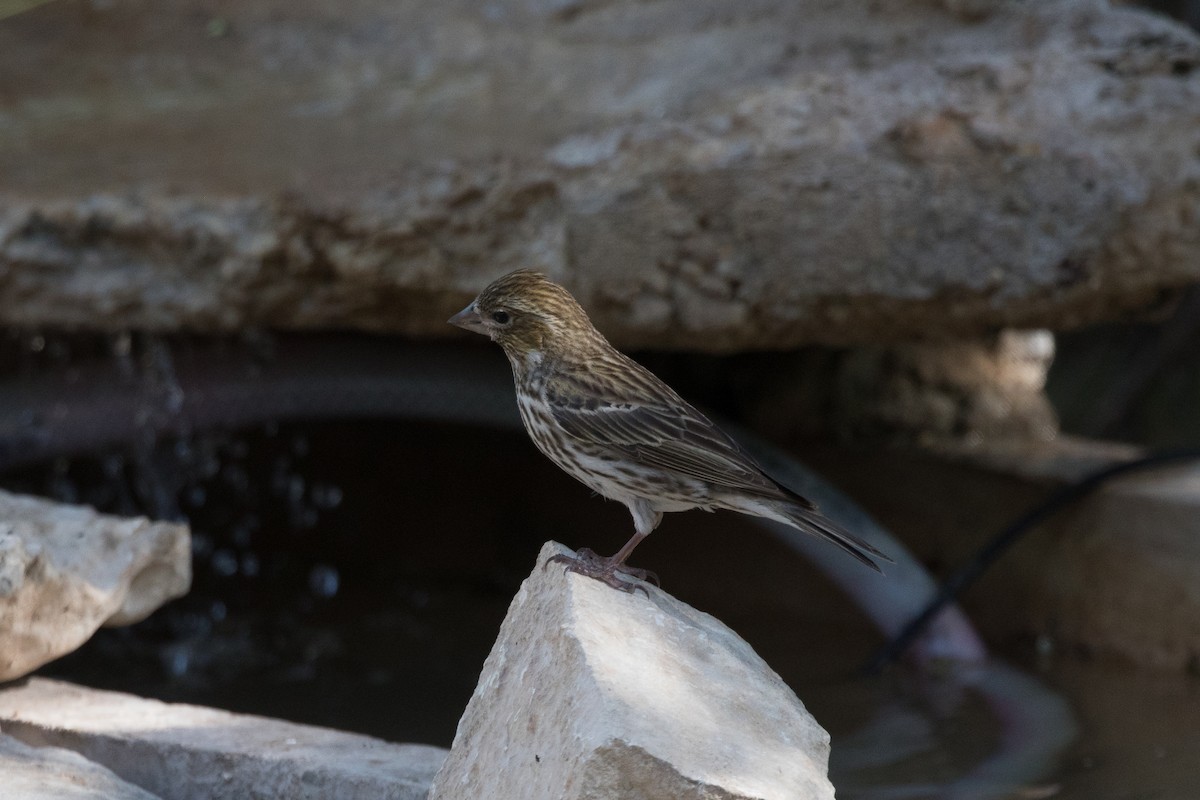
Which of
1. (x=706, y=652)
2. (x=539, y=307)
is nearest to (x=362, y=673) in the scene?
(x=539, y=307)

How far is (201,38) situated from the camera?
17.1 feet

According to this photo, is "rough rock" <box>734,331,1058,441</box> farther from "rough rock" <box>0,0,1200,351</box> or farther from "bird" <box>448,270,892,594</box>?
"bird" <box>448,270,892,594</box>

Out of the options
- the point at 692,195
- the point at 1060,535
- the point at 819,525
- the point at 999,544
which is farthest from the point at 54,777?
the point at 1060,535

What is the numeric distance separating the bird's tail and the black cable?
7.40ft

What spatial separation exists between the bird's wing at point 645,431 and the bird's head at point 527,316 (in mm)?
114

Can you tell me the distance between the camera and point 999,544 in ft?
17.9

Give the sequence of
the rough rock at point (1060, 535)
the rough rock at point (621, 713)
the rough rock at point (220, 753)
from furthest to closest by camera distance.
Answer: the rough rock at point (1060, 535), the rough rock at point (220, 753), the rough rock at point (621, 713)

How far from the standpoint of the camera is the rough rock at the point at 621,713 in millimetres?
2080

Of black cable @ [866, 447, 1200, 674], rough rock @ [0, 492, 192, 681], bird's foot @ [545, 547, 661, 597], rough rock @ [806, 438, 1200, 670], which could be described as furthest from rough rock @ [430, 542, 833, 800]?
rough rock @ [806, 438, 1200, 670]

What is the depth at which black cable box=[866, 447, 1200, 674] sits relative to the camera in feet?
17.6

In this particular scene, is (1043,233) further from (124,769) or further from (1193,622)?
(124,769)

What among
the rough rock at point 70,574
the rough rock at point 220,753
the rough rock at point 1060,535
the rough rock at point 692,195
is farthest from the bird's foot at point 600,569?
the rough rock at point 1060,535

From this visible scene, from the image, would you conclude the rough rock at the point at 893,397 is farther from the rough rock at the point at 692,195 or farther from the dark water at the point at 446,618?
the rough rock at the point at 692,195

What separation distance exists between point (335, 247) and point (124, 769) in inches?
78.6
